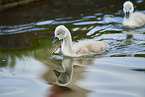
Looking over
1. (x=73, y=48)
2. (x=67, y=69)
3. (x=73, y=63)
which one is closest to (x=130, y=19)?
(x=73, y=48)

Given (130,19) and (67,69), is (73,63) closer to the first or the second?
(67,69)

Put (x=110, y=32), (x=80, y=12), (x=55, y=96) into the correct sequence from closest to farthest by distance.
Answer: (x=55, y=96)
(x=110, y=32)
(x=80, y=12)

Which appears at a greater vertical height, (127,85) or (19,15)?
(19,15)

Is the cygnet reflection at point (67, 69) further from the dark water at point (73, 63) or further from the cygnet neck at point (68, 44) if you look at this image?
the cygnet neck at point (68, 44)

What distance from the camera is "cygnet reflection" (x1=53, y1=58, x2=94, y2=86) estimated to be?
4402 mm

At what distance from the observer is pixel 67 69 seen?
4.86 meters

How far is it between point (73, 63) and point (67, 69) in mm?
284

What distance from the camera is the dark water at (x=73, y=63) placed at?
412cm

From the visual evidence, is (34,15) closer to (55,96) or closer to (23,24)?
(23,24)

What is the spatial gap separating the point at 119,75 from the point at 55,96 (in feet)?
3.78

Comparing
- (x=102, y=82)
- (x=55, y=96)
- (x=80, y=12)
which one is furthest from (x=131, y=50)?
(x=80, y=12)

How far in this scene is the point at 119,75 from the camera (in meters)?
4.47

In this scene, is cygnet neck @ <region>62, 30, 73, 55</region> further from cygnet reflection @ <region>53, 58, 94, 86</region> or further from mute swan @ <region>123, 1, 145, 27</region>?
mute swan @ <region>123, 1, 145, 27</region>

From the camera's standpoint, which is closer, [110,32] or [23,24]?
[110,32]
